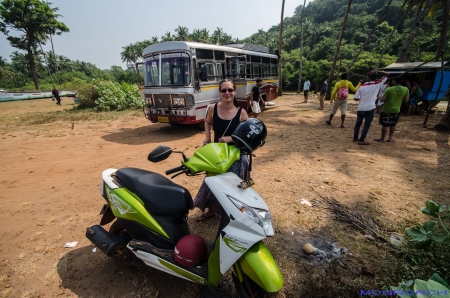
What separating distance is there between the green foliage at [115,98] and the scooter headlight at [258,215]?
1454 cm

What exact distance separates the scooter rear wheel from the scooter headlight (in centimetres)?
127

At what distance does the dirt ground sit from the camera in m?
2.13

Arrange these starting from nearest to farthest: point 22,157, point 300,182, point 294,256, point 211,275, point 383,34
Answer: point 211,275 → point 294,256 → point 300,182 → point 22,157 → point 383,34

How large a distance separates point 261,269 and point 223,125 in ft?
5.78

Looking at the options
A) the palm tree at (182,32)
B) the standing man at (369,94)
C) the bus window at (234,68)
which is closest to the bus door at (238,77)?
the bus window at (234,68)

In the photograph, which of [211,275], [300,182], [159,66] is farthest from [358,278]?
[159,66]

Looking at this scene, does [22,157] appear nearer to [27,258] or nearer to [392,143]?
[27,258]

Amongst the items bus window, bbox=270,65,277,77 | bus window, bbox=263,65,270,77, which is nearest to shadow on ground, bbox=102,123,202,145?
bus window, bbox=263,65,270,77

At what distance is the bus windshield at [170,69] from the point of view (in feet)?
21.9

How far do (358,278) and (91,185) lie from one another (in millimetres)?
4377

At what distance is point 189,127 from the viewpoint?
29.0 feet

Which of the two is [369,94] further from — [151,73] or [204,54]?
[151,73]

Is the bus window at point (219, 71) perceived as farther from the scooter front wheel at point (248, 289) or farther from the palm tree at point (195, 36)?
the palm tree at point (195, 36)

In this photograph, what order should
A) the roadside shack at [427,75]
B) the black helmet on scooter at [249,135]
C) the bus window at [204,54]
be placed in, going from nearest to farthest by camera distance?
1. the black helmet on scooter at [249,135]
2. the bus window at [204,54]
3. the roadside shack at [427,75]
